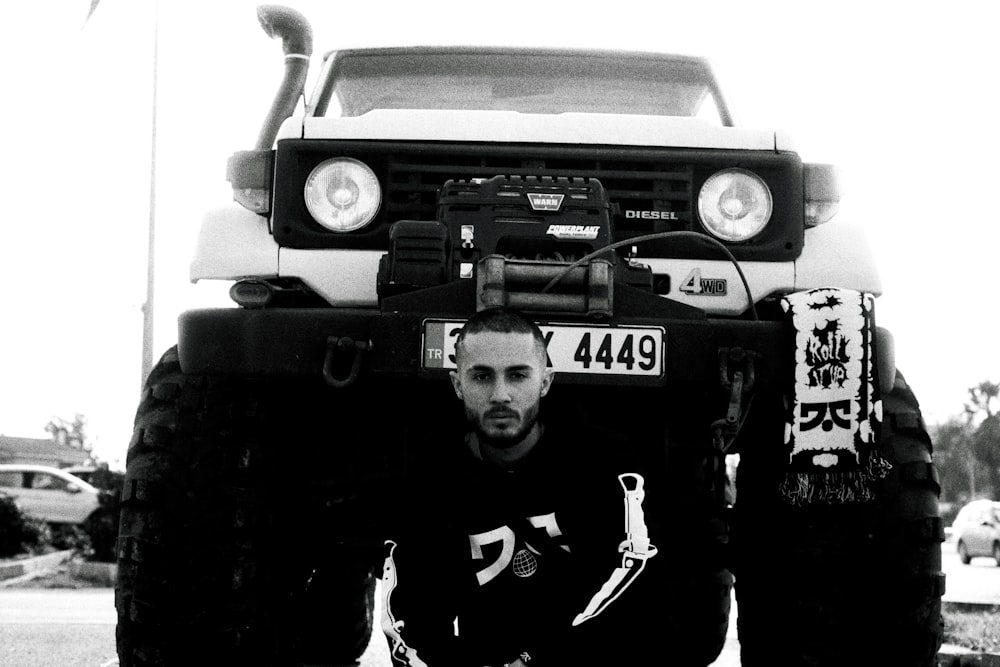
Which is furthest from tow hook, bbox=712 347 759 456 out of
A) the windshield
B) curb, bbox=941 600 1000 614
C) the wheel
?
curb, bbox=941 600 1000 614

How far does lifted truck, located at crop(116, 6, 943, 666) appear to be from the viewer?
3.38 m

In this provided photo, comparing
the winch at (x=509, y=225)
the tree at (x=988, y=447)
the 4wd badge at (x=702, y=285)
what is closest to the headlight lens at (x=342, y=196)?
the winch at (x=509, y=225)

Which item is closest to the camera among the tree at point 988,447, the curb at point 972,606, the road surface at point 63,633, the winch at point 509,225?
the winch at point 509,225

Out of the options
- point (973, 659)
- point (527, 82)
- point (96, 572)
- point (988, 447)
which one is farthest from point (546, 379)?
point (988, 447)

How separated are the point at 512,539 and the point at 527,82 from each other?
2518mm

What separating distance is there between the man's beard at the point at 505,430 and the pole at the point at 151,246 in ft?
56.1

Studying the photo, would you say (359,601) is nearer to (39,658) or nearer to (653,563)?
(39,658)

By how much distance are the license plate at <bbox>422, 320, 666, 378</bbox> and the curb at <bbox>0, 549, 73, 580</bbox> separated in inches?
529

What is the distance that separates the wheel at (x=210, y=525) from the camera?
3.50 m

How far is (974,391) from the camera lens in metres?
77.6

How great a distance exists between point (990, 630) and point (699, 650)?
3006 millimetres

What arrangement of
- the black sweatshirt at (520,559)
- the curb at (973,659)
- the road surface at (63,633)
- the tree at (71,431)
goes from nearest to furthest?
the black sweatshirt at (520,559) → the curb at (973,659) → the road surface at (63,633) → the tree at (71,431)

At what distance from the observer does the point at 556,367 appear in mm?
3342

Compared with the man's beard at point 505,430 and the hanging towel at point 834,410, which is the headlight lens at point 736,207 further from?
the man's beard at point 505,430
